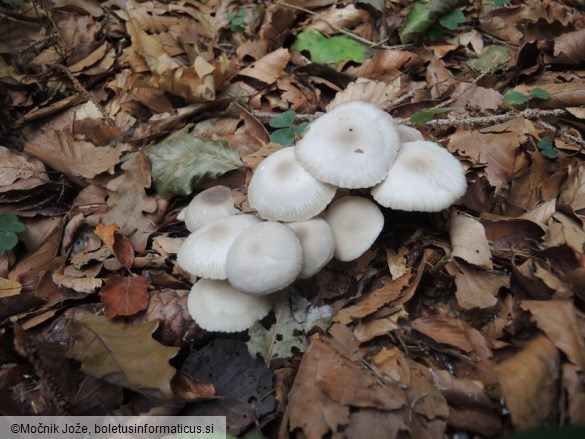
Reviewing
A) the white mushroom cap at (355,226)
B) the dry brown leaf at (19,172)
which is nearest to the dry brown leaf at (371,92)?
the white mushroom cap at (355,226)

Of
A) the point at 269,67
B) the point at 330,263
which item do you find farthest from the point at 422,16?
the point at 330,263

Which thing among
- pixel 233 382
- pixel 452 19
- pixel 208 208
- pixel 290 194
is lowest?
pixel 233 382

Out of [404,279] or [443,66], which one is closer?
[404,279]

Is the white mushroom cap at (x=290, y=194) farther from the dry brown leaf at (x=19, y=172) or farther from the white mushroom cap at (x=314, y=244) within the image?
the dry brown leaf at (x=19, y=172)

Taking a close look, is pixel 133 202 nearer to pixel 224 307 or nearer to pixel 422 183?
pixel 224 307

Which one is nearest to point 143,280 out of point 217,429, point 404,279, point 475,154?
point 217,429

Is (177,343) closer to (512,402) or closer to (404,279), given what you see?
(404,279)
